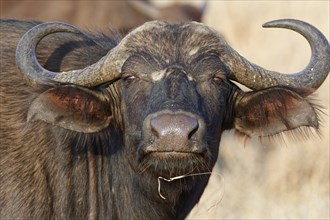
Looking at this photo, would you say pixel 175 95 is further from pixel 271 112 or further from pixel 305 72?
pixel 305 72

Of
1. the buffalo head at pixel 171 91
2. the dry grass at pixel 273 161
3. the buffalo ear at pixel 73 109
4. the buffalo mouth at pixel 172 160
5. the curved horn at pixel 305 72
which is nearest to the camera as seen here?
the buffalo mouth at pixel 172 160

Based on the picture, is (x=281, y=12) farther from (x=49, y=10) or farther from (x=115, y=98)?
(x=115, y=98)

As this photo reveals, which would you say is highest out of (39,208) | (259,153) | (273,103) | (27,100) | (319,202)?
(273,103)

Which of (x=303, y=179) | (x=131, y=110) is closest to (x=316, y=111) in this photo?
(x=131, y=110)

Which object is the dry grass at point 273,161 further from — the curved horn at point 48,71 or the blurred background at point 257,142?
the curved horn at point 48,71

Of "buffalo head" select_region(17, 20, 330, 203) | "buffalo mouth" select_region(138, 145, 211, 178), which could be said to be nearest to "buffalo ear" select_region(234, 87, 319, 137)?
"buffalo head" select_region(17, 20, 330, 203)

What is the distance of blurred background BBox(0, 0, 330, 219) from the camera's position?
1023 centimetres

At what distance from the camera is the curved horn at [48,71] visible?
708 centimetres

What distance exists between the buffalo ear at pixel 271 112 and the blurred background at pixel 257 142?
163mm

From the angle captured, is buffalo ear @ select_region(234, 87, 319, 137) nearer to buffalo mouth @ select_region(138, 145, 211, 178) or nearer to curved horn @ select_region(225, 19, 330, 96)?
curved horn @ select_region(225, 19, 330, 96)

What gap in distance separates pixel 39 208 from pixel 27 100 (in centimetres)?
78

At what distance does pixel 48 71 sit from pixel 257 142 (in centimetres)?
601

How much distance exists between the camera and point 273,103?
734 cm

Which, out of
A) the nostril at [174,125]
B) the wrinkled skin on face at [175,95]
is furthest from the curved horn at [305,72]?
the nostril at [174,125]
